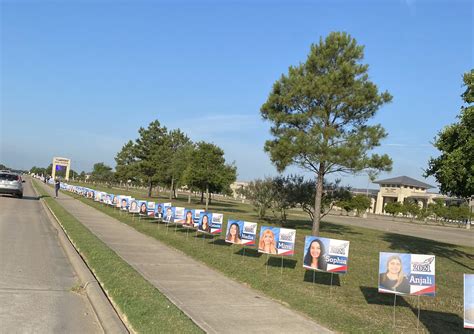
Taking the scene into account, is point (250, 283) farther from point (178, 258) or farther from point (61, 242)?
point (61, 242)

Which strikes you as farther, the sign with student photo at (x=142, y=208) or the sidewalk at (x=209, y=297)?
the sign with student photo at (x=142, y=208)

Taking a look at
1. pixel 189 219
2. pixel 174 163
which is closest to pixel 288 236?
pixel 189 219

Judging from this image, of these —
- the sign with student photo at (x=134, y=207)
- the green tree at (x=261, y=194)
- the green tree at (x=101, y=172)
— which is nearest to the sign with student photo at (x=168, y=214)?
the sign with student photo at (x=134, y=207)

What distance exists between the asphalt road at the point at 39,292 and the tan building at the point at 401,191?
297 feet

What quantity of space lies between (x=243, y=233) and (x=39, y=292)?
552 cm

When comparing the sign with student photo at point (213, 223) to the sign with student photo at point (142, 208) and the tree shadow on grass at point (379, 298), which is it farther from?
the sign with student photo at point (142, 208)

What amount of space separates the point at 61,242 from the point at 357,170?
475 inches

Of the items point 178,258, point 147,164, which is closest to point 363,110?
point 178,258

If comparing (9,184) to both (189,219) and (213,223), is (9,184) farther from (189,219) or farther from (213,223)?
(213,223)

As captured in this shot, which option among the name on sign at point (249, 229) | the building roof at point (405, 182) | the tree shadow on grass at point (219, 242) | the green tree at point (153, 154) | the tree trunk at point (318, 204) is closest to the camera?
the name on sign at point (249, 229)

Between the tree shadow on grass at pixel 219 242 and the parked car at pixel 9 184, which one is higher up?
the parked car at pixel 9 184

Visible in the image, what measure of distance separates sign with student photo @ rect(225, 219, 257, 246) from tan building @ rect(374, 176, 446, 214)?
→ 87604mm

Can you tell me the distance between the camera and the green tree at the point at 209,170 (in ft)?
134

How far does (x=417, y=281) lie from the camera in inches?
273
